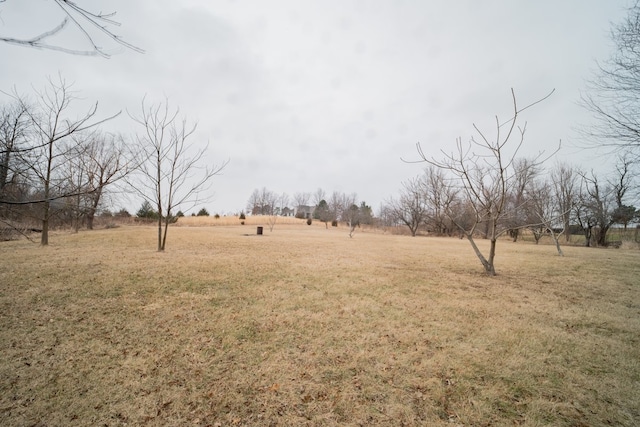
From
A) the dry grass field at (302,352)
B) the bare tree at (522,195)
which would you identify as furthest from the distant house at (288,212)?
the dry grass field at (302,352)

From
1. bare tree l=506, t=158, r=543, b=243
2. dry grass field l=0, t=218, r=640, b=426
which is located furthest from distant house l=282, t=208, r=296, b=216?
dry grass field l=0, t=218, r=640, b=426

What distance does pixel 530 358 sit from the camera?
3807mm

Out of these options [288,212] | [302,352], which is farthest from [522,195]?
[288,212]

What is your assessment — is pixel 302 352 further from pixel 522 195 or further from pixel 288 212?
pixel 288 212

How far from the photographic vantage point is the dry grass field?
2.83m

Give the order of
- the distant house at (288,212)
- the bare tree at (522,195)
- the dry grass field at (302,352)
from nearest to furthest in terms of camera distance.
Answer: the dry grass field at (302,352), the bare tree at (522,195), the distant house at (288,212)

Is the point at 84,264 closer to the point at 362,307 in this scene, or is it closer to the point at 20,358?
the point at 20,358

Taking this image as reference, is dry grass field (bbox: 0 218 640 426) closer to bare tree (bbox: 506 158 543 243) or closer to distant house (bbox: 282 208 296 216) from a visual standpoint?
bare tree (bbox: 506 158 543 243)

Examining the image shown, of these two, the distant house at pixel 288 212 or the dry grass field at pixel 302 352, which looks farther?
the distant house at pixel 288 212

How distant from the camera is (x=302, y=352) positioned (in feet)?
12.8

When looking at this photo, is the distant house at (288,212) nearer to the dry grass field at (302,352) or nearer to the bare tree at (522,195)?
the bare tree at (522,195)

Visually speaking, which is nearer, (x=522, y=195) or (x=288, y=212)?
(x=522, y=195)

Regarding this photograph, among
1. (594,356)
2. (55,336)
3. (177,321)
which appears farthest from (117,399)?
(594,356)

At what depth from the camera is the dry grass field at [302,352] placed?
283 cm
